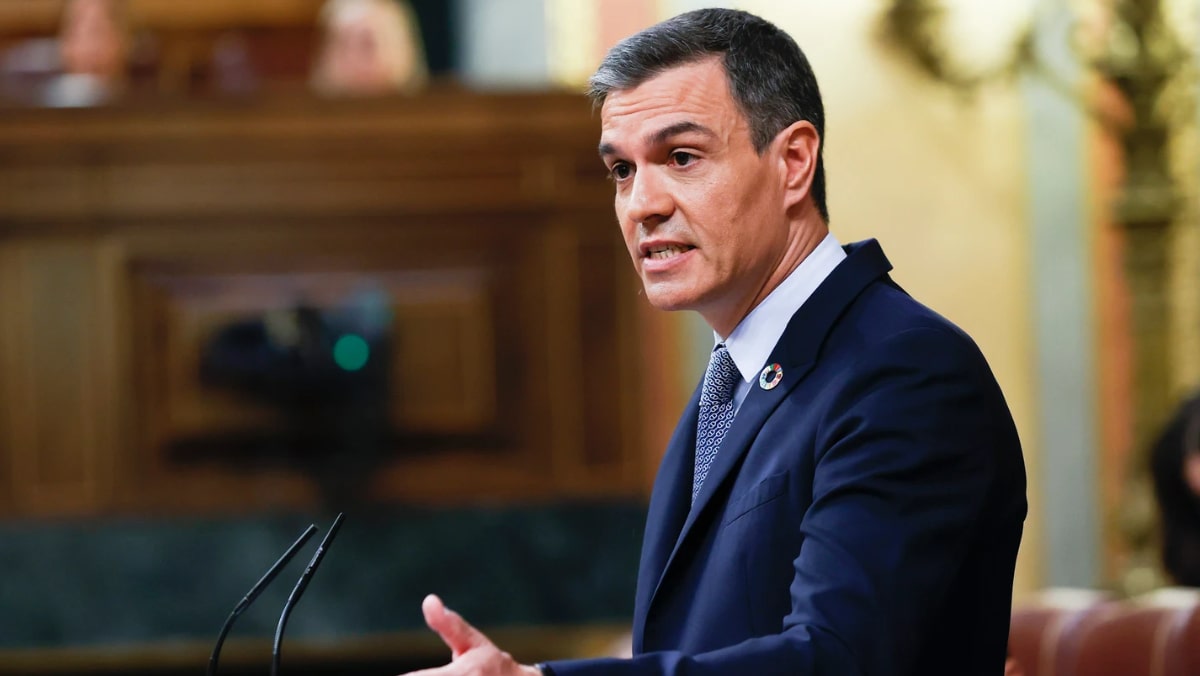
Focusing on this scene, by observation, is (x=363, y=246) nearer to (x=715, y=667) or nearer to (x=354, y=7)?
(x=354, y=7)

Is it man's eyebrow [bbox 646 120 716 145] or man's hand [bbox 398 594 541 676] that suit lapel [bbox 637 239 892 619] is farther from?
man's hand [bbox 398 594 541 676]

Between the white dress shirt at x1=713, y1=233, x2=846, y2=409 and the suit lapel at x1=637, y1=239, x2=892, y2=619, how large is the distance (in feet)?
0.07

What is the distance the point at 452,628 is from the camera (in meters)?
1.33

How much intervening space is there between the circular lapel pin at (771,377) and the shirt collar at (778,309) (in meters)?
0.03

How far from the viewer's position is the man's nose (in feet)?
5.60

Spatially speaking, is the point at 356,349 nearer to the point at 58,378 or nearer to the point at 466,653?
the point at 58,378

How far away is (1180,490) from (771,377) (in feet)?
8.29

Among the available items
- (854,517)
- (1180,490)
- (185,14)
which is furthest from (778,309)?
(185,14)

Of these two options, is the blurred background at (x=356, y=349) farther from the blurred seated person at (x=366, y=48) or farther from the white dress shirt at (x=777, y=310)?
the white dress shirt at (x=777, y=310)

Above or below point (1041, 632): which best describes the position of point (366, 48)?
above

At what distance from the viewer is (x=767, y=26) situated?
174 centimetres

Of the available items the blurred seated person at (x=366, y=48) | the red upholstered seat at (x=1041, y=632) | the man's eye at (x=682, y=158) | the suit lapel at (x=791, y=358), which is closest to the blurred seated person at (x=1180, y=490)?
the red upholstered seat at (x=1041, y=632)

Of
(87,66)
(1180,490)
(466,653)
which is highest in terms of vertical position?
(87,66)

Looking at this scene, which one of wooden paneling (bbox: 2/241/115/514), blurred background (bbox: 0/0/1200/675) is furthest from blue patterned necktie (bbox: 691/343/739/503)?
wooden paneling (bbox: 2/241/115/514)
